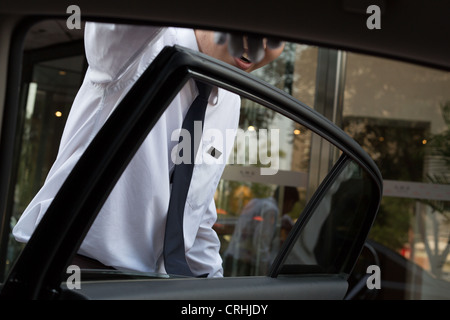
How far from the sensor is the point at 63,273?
2.51 feet

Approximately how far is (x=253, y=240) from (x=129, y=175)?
10.9ft

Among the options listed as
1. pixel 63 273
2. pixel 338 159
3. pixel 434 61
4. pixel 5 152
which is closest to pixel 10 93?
pixel 5 152

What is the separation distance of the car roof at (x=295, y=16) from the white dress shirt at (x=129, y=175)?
26.8 inches

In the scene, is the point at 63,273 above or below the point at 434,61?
below

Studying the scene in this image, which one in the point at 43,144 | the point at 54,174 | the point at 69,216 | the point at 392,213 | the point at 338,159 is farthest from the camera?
the point at 43,144

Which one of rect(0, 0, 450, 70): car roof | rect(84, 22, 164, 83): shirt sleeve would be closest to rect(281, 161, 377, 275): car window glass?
rect(84, 22, 164, 83): shirt sleeve

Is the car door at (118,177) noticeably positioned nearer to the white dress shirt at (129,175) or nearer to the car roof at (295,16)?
the white dress shirt at (129,175)

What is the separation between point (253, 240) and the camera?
4.40 meters

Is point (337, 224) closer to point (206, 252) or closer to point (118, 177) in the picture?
point (206, 252)

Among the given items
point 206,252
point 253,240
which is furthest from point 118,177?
point 253,240

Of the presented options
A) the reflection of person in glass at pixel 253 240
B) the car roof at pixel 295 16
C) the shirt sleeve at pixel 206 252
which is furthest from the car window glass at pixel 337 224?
the reflection of person in glass at pixel 253 240

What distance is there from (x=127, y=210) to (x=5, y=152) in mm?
801

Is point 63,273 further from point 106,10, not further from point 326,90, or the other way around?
point 326,90

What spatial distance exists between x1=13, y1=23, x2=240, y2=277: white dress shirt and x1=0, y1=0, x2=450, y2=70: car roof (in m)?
0.68
